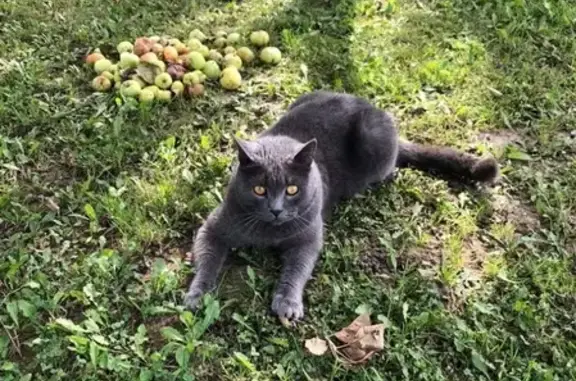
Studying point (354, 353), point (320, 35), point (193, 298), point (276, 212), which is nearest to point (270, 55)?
point (320, 35)

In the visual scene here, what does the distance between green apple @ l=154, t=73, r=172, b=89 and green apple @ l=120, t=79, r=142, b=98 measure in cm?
12

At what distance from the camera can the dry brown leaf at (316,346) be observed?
3080mm

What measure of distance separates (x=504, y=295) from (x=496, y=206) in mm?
637

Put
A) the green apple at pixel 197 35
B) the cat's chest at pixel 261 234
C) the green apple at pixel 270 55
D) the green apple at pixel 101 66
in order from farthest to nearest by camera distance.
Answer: the green apple at pixel 197 35 → the green apple at pixel 270 55 → the green apple at pixel 101 66 → the cat's chest at pixel 261 234

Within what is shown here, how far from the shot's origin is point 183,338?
3.04 m

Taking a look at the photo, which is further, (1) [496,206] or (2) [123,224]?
(1) [496,206]

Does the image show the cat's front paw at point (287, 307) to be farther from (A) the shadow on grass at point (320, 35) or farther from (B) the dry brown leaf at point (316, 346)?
(A) the shadow on grass at point (320, 35)

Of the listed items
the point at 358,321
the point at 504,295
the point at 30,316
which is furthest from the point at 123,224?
the point at 504,295

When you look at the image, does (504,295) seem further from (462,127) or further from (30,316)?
(30,316)

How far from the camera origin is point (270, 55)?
4715mm

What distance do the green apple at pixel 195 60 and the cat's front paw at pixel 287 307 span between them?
74.5 inches

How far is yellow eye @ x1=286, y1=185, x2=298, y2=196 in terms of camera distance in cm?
321

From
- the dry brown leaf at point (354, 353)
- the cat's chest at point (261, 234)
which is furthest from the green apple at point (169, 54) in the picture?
the dry brown leaf at point (354, 353)

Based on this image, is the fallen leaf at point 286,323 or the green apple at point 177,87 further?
the green apple at point 177,87
